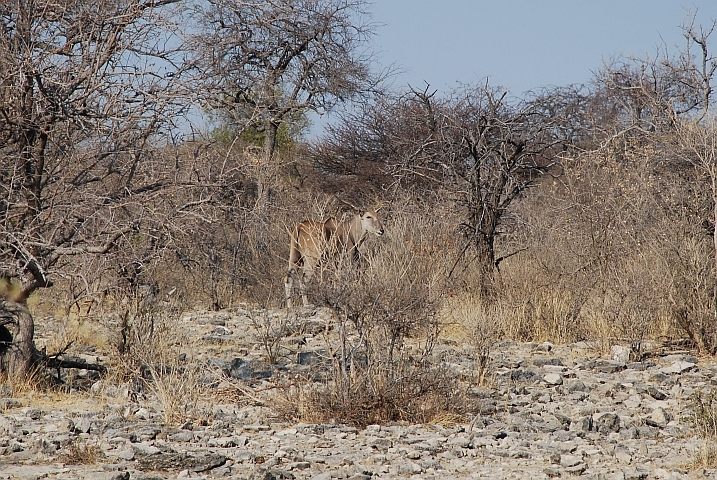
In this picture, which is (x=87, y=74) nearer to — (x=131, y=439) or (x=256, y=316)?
(x=131, y=439)

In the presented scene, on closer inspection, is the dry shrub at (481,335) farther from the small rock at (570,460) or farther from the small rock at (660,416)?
the small rock at (570,460)

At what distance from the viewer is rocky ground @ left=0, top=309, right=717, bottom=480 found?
6.16 metres

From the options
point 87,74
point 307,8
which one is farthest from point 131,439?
point 307,8

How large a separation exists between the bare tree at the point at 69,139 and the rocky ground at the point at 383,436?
129cm

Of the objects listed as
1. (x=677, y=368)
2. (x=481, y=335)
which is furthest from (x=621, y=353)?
(x=481, y=335)

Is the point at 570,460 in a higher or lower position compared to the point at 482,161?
lower

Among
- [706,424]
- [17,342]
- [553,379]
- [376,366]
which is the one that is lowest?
[706,424]

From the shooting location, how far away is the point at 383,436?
23.5ft

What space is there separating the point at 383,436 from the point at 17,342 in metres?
3.81

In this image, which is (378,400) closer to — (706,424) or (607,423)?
(607,423)

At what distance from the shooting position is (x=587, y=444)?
6844 mm

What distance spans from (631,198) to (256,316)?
6017 millimetres

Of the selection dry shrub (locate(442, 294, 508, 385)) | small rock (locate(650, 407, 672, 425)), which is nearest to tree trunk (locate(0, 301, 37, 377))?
dry shrub (locate(442, 294, 508, 385))

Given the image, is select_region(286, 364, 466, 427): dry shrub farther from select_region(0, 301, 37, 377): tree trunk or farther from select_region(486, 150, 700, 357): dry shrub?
select_region(486, 150, 700, 357): dry shrub
